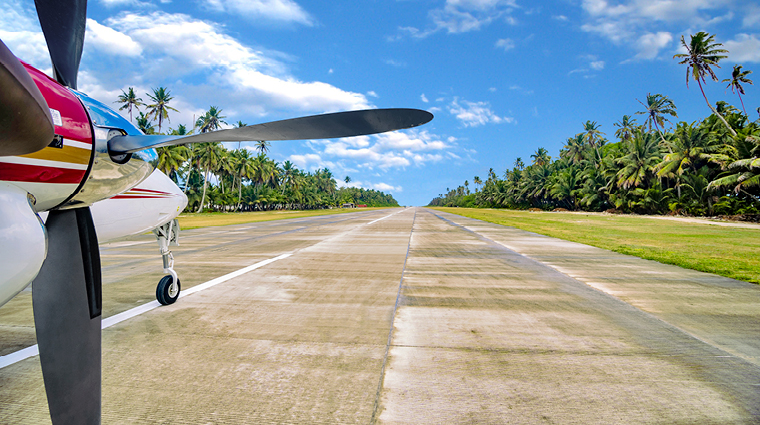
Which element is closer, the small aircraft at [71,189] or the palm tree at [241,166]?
the small aircraft at [71,189]

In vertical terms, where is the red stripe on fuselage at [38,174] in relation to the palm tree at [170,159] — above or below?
below

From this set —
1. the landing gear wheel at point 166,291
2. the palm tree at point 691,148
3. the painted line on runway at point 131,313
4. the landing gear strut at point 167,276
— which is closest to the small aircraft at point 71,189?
the painted line on runway at point 131,313

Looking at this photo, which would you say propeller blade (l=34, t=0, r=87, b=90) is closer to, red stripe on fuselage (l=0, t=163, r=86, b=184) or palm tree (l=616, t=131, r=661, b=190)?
red stripe on fuselage (l=0, t=163, r=86, b=184)

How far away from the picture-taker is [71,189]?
7.18ft

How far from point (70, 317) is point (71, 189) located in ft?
2.81

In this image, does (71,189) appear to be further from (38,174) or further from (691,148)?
(691,148)

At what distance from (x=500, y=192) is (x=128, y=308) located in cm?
10779

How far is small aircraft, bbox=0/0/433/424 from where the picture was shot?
1.69 m

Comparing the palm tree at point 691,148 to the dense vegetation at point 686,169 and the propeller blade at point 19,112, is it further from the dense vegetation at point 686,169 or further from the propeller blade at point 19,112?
the propeller blade at point 19,112

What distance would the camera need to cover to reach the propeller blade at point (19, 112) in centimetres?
100

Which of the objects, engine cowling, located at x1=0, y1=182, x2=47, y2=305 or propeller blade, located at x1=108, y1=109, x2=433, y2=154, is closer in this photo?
engine cowling, located at x1=0, y1=182, x2=47, y2=305

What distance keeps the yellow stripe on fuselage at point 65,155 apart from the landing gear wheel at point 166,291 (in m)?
3.14

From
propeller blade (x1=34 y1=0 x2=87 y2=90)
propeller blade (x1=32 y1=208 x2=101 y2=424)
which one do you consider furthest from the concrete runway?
propeller blade (x1=34 y1=0 x2=87 y2=90)

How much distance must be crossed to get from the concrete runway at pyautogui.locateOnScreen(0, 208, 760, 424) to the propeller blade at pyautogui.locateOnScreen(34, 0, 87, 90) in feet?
8.42
